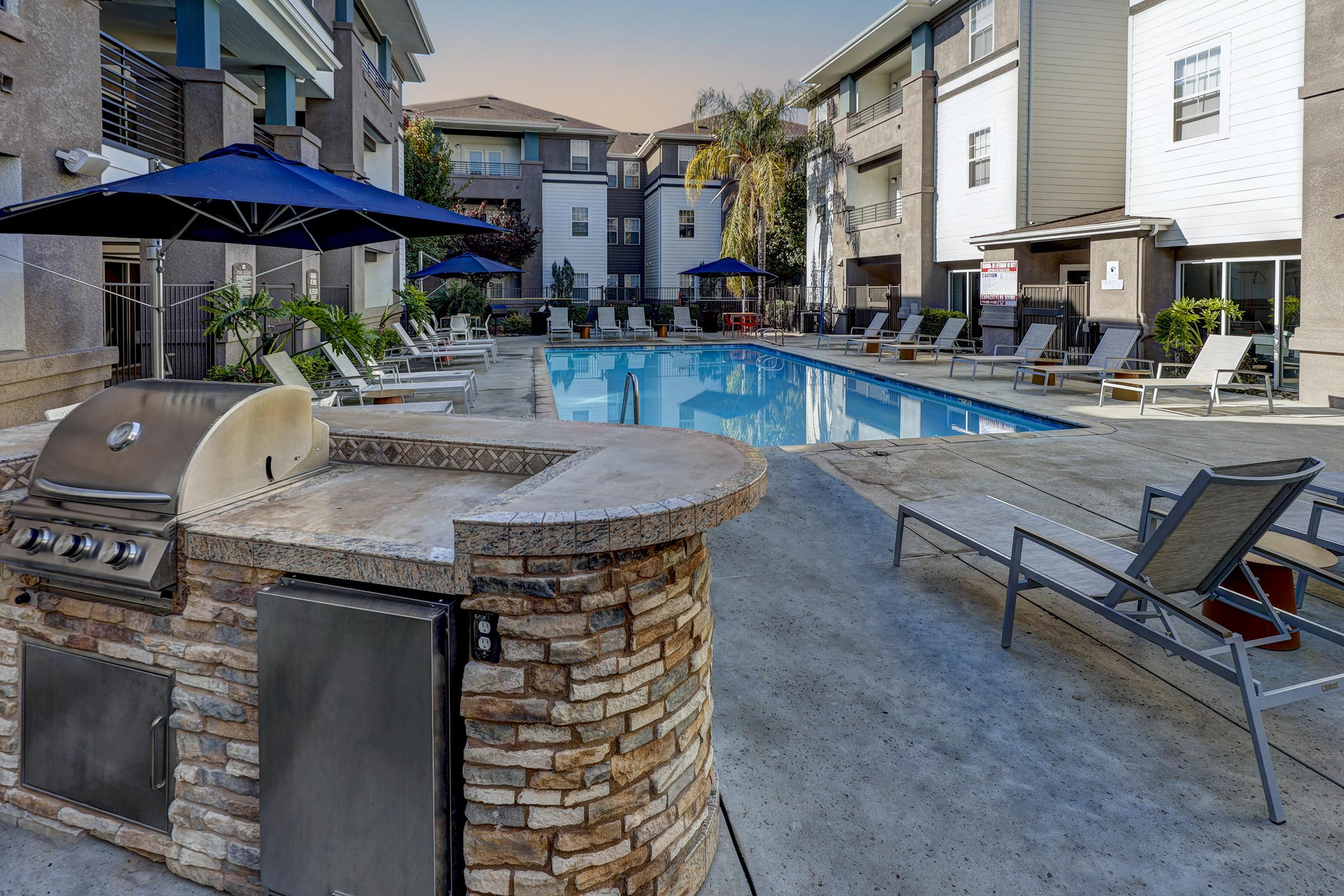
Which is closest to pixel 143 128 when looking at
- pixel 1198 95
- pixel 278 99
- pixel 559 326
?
pixel 278 99

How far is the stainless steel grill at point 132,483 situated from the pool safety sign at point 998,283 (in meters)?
20.0

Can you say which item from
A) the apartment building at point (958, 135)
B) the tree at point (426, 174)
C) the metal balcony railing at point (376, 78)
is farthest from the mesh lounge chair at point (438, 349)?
the apartment building at point (958, 135)

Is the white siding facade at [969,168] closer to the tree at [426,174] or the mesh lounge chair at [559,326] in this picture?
the mesh lounge chair at [559,326]

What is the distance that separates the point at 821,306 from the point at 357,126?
54.9 ft

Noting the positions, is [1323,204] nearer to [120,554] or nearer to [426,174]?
[120,554]

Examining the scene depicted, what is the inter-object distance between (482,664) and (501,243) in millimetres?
32241

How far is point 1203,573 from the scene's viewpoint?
3742 millimetres

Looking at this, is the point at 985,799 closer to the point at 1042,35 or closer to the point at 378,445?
the point at 378,445

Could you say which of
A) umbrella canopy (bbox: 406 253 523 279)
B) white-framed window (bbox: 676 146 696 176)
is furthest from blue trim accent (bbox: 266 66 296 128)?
white-framed window (bbox: 676 146 696 176)

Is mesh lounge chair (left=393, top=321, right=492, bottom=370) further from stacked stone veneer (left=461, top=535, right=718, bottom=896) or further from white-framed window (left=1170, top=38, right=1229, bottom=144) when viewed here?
stacked stone veneer (left=461, top=535, right=718, bottom=896)

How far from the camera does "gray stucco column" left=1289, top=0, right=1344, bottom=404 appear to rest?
475 inches

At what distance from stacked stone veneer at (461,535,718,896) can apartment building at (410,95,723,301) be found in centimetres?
3666

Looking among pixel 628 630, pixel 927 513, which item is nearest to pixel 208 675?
pixel 628 630

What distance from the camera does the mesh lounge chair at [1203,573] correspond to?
3.11 metres
